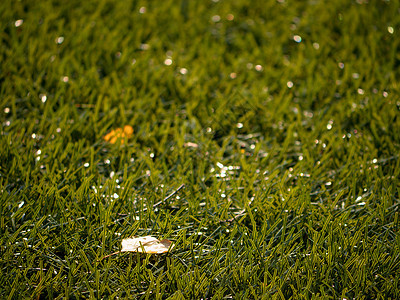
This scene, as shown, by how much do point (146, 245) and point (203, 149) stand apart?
0.75m

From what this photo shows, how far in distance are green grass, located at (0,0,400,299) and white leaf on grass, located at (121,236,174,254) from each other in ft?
0.10

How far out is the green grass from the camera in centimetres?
173

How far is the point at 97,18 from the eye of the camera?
3.46 meters

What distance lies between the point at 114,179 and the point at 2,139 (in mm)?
677

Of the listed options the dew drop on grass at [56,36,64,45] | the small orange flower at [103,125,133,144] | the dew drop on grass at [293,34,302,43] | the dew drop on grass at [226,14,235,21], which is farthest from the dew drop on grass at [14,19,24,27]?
the dew drop on grass at [293,34,302,43]

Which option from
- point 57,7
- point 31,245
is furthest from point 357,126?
point 57,7

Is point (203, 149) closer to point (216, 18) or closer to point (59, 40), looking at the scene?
point (59, 40)

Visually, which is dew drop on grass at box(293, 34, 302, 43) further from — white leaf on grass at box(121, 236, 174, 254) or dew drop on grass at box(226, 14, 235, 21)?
white leaf on grass at box(121, 236, 174, 254)

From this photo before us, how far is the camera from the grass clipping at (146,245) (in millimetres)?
1781

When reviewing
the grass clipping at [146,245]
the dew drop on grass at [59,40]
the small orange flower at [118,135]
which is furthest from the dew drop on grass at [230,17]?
the grass clipping at [146,245]

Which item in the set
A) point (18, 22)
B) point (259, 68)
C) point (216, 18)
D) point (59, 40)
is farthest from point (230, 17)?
point (18, 22)

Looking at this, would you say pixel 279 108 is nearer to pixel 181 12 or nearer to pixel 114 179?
pixel 114 179

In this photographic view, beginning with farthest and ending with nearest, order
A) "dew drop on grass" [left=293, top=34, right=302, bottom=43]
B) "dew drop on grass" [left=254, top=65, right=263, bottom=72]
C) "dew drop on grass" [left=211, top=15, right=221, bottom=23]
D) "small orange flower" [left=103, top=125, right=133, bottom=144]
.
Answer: "dew drop on grass" [left=211, top=15, right=221, bottom=23]
"dew drop on grass" [left=293, top=34, right=302, bottom=43]
"dew drop on grass" [left=254, top=65, right=263, bottom=72]
"small orange flower" [left=103, top=125, right=133, bottom=144]

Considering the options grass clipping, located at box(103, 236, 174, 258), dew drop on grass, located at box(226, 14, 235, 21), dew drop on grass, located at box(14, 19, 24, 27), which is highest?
dew drop on grass, located at box(14, 19, 24, 27)
